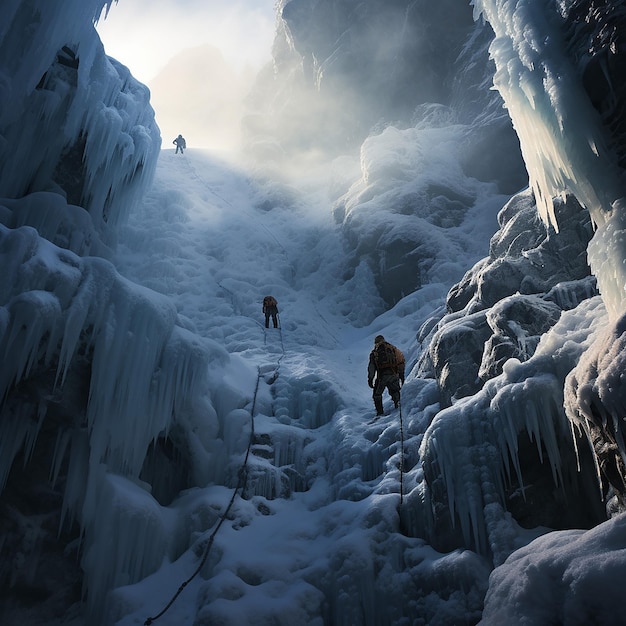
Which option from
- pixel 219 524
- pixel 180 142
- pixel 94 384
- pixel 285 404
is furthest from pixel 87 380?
pixel 180 142

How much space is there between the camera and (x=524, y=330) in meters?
8.16

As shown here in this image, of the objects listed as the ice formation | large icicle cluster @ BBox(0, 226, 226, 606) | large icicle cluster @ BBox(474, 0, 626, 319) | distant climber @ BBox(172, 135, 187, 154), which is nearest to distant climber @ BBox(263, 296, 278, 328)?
the ice formation

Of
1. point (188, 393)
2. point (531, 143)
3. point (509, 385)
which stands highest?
point (531, 143)

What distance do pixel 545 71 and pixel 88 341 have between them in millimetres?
7392

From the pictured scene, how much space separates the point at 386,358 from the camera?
10156mm

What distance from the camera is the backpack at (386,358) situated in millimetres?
10125

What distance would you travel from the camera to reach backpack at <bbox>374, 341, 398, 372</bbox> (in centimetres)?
1012

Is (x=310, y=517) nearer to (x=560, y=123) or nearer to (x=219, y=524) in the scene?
(x=219, y=524)

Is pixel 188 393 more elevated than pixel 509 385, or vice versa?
pixel 188 393

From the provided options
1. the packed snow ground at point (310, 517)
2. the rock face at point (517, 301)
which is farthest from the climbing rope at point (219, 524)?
the rock face at point (517, 301)

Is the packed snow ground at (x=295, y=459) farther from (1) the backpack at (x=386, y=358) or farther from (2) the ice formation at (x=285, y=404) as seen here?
(1) the backpack at (x=386, y=358)

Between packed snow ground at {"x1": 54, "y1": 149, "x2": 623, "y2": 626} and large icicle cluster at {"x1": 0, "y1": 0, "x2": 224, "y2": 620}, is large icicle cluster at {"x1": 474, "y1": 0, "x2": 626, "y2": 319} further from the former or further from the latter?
large icicle cluster at {"x1": 0, "y1": 0, "x2": 224, "y2": 620}

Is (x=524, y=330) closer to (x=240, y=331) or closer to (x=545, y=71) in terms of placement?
(x=545, y=71)

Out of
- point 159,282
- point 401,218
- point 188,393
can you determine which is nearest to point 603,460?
point 188,393
